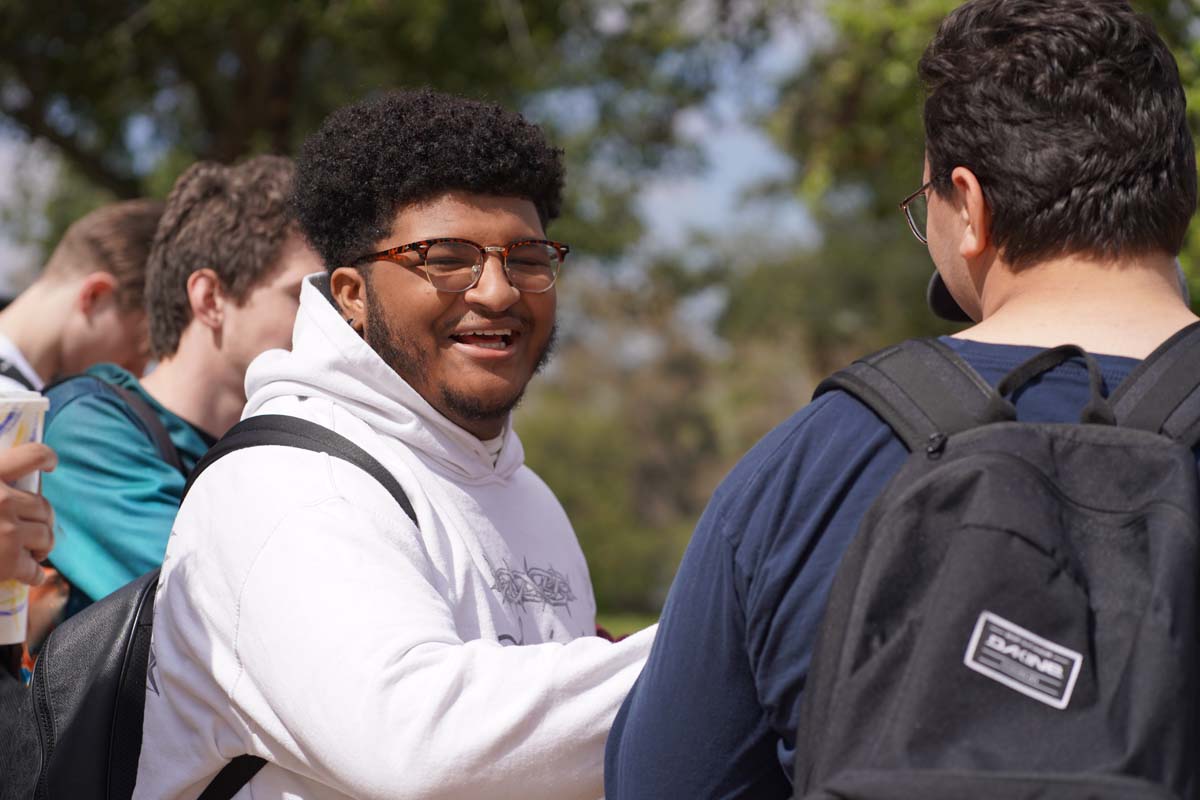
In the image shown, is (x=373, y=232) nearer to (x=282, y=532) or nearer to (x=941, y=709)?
(x=282, y=532)

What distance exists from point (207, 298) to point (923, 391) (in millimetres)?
2468

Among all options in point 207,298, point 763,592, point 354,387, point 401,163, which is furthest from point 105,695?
point 207,298

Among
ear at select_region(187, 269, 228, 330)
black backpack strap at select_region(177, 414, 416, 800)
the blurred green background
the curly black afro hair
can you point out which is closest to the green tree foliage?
the blurred green background

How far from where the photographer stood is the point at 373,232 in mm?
2576

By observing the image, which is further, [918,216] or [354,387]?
[354,387]

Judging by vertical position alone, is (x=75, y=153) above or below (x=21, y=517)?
above

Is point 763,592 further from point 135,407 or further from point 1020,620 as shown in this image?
point 135,407

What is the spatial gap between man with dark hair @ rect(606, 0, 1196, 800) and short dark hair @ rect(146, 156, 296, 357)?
2142 millimetres

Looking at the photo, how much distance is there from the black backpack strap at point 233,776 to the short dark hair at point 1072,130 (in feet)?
4.55

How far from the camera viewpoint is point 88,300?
4.12 metres

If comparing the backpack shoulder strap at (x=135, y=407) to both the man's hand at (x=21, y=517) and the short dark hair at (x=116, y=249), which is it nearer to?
the short dark hair at (x=116, y=249)

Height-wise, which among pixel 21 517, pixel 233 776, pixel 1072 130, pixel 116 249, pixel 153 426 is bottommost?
pixel 233 776

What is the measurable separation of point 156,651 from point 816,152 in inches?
365

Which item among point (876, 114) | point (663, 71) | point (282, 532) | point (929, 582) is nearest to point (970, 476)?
point (929, 582)
